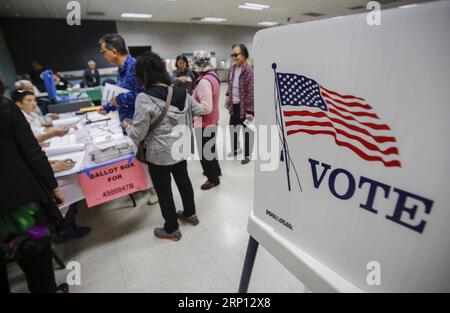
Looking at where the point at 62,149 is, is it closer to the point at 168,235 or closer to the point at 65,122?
the point at 168,235

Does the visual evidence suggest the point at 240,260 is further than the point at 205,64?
A: No

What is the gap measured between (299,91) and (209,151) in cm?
202

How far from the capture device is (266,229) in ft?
1.87

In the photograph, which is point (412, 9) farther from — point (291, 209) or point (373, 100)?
point (291, 209)

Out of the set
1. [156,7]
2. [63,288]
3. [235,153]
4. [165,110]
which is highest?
[156,7]

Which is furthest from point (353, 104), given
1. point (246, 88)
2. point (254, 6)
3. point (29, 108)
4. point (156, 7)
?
point (254, 6)

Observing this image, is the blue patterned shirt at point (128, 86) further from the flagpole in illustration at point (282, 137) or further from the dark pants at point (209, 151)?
the flagpole in illustration at point (282, 137)

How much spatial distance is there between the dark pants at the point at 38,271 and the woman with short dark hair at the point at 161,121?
0.71 metres

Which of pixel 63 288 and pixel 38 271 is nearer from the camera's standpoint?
pixel 38 271

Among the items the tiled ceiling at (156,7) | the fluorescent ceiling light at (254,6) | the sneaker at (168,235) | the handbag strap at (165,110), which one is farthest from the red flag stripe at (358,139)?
the fluorescent ceiling light at (254,6)

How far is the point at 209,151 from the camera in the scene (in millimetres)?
2414

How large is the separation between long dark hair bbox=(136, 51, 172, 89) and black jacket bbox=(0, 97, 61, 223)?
24.9 inches
